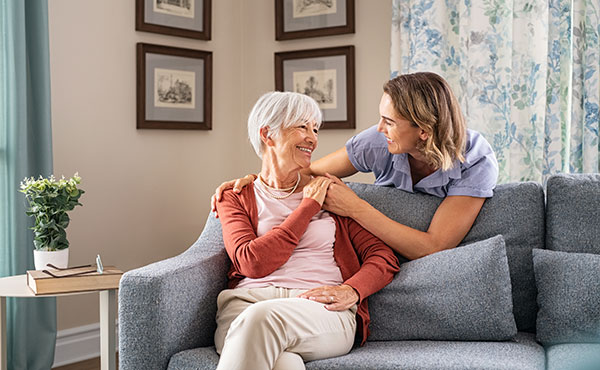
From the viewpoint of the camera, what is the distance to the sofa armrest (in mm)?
1922

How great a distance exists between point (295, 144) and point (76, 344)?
1698 mm

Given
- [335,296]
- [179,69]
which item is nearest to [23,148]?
[179,69]

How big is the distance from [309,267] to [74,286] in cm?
84

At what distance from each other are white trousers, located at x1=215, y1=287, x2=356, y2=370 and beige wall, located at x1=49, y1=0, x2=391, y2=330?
1.43 meters

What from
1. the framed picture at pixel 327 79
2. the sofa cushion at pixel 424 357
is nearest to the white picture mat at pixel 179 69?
the framed picture at pixel 327 79

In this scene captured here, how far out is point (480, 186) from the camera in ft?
7.36

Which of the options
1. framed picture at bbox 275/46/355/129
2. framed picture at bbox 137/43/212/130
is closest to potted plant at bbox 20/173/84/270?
framed picture at bbox 137/43/212/130

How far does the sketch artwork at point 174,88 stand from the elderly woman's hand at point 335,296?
183 cm

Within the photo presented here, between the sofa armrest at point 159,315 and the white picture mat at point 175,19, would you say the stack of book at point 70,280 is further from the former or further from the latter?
the white picture mat at point 175,19

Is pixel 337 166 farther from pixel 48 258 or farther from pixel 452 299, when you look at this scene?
pixel 48 258

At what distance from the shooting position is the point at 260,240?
6.82ft

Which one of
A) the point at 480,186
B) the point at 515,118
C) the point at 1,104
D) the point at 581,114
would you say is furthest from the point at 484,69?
the point at 1,104

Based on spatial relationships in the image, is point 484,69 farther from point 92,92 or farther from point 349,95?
point 92,92

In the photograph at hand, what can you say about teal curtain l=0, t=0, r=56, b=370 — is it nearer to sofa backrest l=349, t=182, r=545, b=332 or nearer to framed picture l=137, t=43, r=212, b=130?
framed picture l=137, t=43, r=212, b=130
